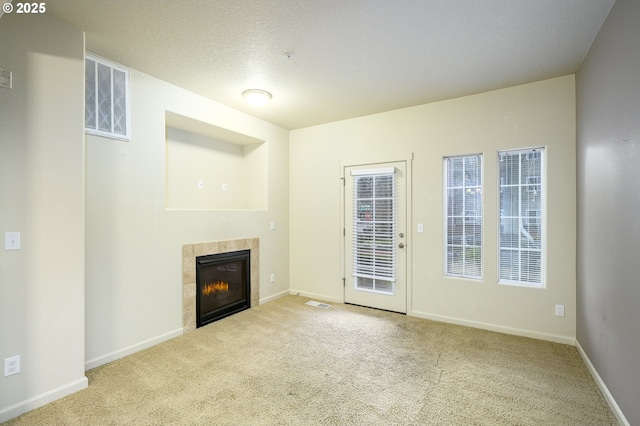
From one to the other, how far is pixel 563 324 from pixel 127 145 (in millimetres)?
4881

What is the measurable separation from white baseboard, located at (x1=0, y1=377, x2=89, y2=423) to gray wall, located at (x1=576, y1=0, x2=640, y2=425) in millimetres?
3817

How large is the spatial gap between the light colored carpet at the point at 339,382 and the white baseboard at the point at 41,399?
47mm

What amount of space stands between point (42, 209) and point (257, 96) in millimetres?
2297

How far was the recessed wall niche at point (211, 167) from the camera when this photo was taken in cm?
394

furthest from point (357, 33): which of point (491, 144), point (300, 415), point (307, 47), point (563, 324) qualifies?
point (563, 324)

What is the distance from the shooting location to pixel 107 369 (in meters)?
2.68

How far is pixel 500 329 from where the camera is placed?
3494 mm

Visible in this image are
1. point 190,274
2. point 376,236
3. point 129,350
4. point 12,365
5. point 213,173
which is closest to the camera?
point 12,365

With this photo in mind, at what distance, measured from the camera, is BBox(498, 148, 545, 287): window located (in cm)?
337

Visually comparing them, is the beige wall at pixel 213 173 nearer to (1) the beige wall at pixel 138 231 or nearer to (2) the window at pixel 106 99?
(1) the beige wall at pixel 138 231

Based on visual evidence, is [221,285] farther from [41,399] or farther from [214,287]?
[41,399]

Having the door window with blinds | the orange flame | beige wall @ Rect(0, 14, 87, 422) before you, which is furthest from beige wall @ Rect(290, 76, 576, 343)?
beige wall @ Rect(0, 14, 87, 422)

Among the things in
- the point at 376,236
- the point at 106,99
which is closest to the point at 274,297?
the point at 376,236

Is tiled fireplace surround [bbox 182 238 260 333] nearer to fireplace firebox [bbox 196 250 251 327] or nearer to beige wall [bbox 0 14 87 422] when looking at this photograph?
fireplace firebox [bbox 196 250 251 327]
